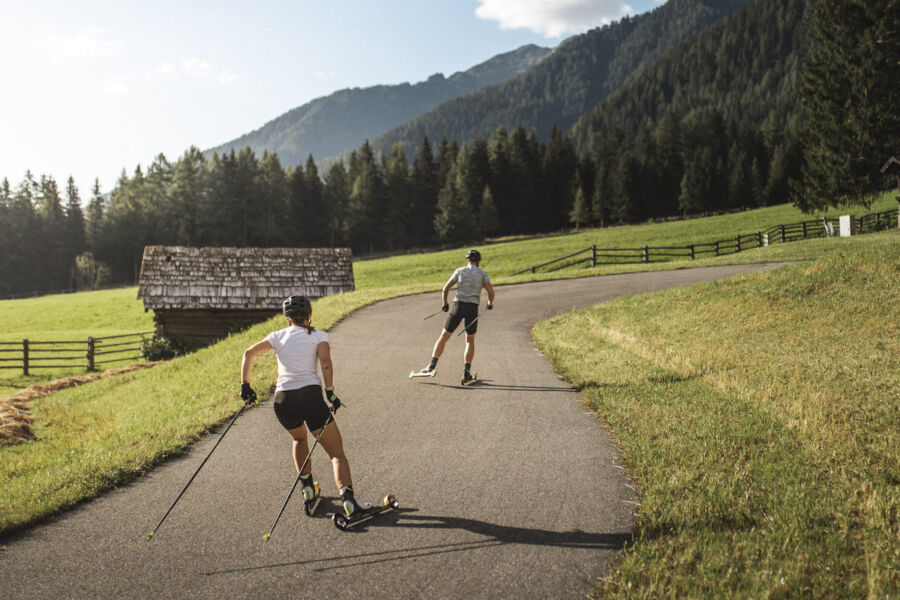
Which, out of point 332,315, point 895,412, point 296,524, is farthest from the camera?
point 332,315

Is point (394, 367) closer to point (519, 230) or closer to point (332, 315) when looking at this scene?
point (332, 315)

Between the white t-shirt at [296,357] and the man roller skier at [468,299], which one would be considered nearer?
the white t-shirt at [296,357]

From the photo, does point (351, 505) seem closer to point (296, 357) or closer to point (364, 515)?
point (364, 515)

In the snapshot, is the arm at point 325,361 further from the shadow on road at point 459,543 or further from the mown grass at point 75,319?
the mown grass at point 75,319

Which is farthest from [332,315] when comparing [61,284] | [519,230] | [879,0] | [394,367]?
[61,284]

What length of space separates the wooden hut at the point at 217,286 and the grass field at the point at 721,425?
9.10m

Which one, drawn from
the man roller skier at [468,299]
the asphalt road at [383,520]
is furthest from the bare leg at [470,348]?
the asphalt road at [383,520]

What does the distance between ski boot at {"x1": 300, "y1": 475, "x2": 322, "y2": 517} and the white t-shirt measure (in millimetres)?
936

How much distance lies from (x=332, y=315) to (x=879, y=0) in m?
32.6

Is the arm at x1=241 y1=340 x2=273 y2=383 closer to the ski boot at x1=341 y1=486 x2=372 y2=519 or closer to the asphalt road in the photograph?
the asphalt road

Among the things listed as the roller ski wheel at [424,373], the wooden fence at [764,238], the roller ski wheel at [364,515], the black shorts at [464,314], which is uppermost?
the wooden fence at [764,238]

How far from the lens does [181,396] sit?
30.3 ft

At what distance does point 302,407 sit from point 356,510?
3.48ft

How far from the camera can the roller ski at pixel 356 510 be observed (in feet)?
15.1
